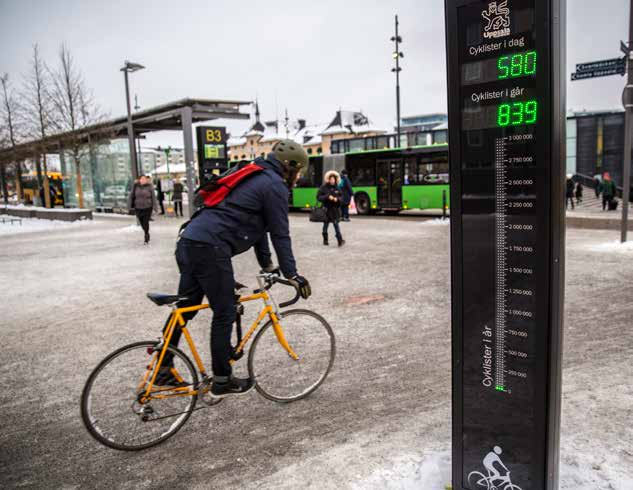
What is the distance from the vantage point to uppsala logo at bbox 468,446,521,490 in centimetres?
234

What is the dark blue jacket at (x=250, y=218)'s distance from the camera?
11.4 ft

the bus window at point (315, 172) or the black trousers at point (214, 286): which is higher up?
the bus window at point (315, 172)

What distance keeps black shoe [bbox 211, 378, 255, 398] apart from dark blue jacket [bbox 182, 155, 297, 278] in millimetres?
828

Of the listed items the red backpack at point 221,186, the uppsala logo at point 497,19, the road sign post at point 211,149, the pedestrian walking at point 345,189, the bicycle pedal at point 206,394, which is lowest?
the bicycle pedal at point 206,394

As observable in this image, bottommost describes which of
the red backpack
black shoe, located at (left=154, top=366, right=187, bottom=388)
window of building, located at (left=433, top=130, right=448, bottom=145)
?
black shoe, located at (left=154, top=366, right=187, bottom=388)

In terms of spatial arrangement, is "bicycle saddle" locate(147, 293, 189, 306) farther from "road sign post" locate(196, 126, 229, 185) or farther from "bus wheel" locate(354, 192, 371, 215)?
"bus wheel" locate(354, 192, 371, 215)

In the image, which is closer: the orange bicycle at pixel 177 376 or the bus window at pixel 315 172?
the orange bicycle at pixel 177 376

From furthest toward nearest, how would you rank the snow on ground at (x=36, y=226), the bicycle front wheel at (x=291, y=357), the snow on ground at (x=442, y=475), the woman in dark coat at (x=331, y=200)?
the snow on ground at (x=36, y=226)
the woman in dark coat at (x=331, y=200)
the bicycle front wheel at (x=291, y=357)
the snow on ground at (x=442, y=475)

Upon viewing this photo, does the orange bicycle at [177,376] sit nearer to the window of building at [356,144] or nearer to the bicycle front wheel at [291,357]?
the bicycle front wheel at [291,357]

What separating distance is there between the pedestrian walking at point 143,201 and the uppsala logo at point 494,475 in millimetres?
13050

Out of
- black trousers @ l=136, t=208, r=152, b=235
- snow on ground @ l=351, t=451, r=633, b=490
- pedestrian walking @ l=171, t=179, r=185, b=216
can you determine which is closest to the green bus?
pedestrian walking @ l=171, t=179, r=185, b=216

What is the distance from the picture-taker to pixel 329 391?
421 centimetres

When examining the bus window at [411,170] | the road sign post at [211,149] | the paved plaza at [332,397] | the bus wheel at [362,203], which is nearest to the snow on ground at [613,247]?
the paved plaza at [332,397]

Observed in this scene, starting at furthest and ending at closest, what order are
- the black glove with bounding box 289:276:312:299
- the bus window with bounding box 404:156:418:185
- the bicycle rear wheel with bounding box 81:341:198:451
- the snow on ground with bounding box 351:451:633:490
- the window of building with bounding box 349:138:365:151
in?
the window of building with bounding box 349:138:365:151
the bus window with bounding box 404:156:418:185
the black glove with bounding box 289:276:312:299
the bicycle rear wheel with bounding box 81:341:198:451
the snow on ground with bounding box 351:451:633:490
